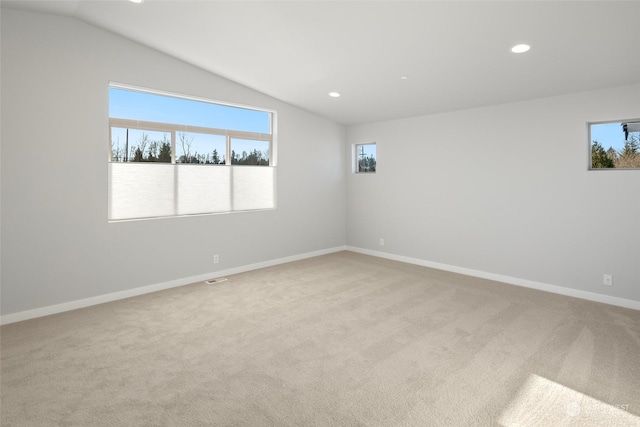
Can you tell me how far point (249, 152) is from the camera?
5.38 metres

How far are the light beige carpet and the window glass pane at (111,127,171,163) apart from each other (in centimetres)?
172

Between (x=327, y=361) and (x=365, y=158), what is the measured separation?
15.3 ft

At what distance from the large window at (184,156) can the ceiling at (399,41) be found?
2.22 feet

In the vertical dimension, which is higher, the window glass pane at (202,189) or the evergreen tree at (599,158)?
the evergreen tree at (599,158)

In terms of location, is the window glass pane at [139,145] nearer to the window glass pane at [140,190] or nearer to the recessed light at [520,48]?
the window glass pane at [140,190]

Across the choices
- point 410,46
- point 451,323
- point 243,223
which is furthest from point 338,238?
point 410,46

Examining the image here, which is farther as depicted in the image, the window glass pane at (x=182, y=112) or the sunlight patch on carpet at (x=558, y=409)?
the window glass pane at (x=182, y=112)

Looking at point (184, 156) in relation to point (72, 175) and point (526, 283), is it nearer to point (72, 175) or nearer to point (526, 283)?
point (72, 175)

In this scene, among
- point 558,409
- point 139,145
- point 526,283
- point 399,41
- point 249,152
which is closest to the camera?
point 558,409

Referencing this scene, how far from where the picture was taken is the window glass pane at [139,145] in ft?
13.3

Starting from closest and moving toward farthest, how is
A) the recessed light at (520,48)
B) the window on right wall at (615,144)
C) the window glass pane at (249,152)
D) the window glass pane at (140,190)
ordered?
the recessed light at (520,48) < the window on right wall at (615,144) < the window glass pane at (140,190) < the window glass pane at (249,152)

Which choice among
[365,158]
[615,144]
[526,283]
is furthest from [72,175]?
[615,144]

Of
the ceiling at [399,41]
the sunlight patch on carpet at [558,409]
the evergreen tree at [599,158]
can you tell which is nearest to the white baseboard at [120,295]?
the ceiling at [399,41]

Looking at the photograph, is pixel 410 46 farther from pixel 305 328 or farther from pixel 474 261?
pixel 474 261
